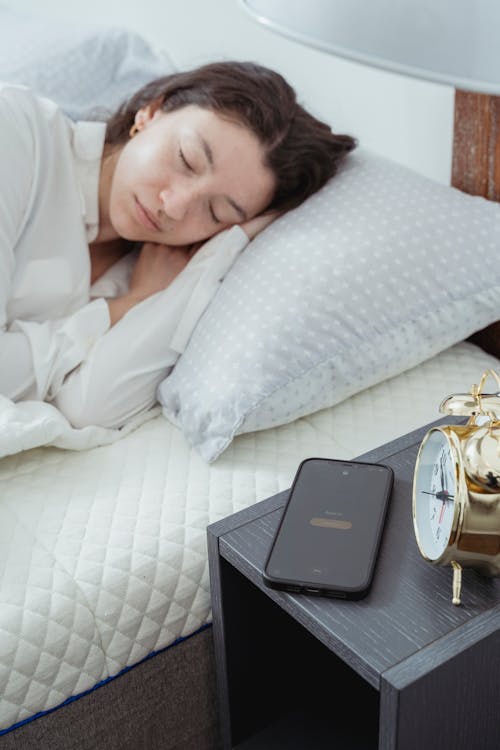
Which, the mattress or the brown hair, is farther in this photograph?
the brown hair

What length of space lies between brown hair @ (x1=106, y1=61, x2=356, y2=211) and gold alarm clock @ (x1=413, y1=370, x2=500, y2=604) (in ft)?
2.06

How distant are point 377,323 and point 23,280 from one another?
513 millimetres

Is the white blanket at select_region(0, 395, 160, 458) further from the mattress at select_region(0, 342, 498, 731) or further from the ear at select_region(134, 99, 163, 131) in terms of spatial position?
the ear at select_region(134, 99, 163, 131)

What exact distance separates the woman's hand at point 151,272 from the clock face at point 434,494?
598 mm

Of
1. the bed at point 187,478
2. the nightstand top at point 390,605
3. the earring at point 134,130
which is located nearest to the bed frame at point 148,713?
the bed at point 187,478

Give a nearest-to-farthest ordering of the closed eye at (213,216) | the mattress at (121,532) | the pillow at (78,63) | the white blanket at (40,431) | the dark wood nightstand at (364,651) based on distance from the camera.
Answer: the dark wood nightstand at (364,651)
the mattress at (121,532)
the white blanket at (40,431)
the closed eye at (213,216)
the pillow at (78,63)

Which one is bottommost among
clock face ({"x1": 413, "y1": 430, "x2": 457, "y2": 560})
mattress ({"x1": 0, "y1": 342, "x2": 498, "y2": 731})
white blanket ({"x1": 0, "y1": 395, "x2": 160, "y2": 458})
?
mattress ({"x1": 0, "y1": 342, "x2": 498, "y2": 731})

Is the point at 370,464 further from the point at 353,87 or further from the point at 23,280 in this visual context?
the point at 353,87

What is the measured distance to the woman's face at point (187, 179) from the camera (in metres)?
1.21

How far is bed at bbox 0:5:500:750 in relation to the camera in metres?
0.86

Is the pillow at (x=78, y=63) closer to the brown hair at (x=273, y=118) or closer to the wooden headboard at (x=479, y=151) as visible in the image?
the brown hair at (x=273, y=118)


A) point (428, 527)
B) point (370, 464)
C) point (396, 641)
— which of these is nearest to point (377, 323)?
point (370, 464)

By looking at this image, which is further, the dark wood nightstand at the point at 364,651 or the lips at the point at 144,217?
the lips at the point at 144,217

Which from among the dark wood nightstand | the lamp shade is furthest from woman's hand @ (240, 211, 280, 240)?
the lamp shade
